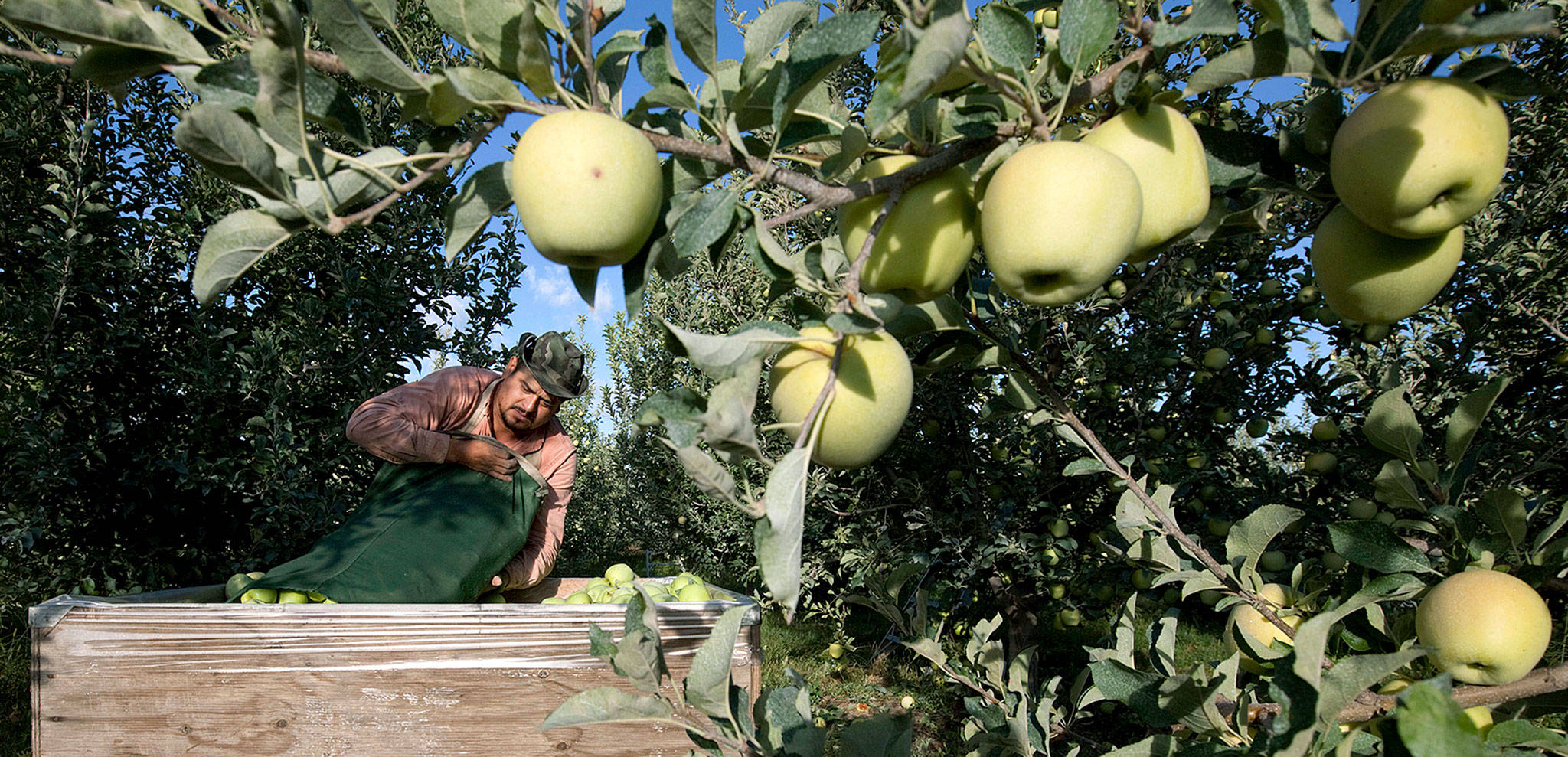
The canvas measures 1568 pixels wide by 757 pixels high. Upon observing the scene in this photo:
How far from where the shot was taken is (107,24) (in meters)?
0.56

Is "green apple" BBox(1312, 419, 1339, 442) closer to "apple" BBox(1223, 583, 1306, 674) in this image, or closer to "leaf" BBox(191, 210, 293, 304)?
"apple" BBox(1223, 583, 1306, 674)

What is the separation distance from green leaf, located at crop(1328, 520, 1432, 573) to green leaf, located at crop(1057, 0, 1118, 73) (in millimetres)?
569

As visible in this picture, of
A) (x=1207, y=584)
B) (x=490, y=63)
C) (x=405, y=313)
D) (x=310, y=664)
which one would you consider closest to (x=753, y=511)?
(x=490, y=63)

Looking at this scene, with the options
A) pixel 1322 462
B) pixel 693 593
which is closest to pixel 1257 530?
pixel 1322 462

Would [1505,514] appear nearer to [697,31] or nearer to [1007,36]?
[1007,36]

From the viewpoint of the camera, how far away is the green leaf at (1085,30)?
561 millimetres

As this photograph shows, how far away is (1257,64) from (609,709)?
0.79 m

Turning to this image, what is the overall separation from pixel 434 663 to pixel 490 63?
1.67 metres

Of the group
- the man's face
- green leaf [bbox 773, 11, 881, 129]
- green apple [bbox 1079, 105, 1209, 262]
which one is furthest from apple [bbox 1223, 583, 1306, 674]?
the man's face

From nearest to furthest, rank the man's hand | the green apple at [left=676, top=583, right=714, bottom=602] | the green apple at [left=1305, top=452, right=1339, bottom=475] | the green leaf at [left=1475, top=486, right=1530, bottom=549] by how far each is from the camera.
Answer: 1. the green leaf at [left=1475, top=486, right=1530, bottom=549]
2. the green apple at [left=1305, top=452, right=1339, bottom=475]
3. the green apple at [left=676, top=583, right=714, bottom=602]
4. the man's hand

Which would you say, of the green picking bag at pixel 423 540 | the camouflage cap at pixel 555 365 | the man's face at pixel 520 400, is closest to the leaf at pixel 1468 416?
the green picking bag at pixel 423 540

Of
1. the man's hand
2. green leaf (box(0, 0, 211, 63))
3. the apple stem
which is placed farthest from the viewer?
the man's hand

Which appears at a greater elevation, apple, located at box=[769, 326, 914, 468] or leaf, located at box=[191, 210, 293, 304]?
leaf, located at box=[191, 210, 293, 304]

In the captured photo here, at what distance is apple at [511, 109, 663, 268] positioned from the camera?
1.82ft
